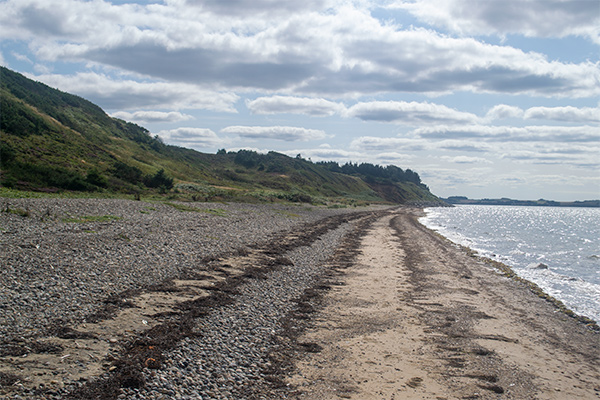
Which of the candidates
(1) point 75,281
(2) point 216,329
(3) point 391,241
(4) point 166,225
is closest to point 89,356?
(2) point 216,329

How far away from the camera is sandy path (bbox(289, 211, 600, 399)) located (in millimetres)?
9211

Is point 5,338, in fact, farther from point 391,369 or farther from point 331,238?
point 331,238

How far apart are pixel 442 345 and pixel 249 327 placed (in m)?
5.33

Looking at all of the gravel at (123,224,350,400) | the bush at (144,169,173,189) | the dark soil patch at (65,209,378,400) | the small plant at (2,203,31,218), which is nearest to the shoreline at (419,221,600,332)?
the gravel at (123,224,350,400)

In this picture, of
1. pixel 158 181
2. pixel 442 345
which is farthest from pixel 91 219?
pixel 158 181

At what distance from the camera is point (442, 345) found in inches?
458

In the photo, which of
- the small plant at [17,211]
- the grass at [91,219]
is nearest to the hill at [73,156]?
the grass at [91,219]

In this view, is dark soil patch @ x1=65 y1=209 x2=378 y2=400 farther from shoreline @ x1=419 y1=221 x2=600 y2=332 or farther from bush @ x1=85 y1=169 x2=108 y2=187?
bush @ x1=85 y1=169 x2=108 y2=187

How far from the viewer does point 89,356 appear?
320 inches

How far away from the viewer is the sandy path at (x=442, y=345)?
30.2 feet

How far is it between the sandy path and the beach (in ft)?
0.17

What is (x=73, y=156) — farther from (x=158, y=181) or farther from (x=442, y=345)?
(x=442, y=345)

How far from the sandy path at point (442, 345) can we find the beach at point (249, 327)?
51 mm

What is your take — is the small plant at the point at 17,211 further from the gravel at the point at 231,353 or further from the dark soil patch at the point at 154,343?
the gravel at the point at 231,353
